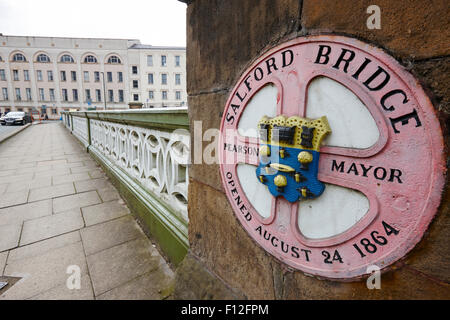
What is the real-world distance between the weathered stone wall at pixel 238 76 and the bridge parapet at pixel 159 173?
1.35 feet

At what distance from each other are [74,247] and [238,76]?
87.9 inches

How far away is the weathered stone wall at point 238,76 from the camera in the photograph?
547mm

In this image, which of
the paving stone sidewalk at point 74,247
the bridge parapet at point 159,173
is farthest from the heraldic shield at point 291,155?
the paving stone sidewalk at point 74,247

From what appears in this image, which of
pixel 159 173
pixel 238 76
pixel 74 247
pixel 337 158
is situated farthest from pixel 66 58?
pixel 337 158

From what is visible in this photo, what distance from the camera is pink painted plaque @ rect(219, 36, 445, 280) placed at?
1.88 ft

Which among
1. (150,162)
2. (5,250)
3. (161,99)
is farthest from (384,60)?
(161,99)


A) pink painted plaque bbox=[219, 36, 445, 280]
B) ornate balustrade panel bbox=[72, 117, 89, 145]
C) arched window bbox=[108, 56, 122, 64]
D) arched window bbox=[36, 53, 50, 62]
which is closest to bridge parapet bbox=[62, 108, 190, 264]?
pink painted plaque bbox=[219, 36, 445, 280]

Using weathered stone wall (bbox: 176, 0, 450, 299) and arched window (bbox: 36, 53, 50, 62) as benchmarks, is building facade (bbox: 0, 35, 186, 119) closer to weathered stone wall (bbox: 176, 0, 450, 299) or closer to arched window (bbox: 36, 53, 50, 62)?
arched window (bbox: 36, 53, 50, 62)

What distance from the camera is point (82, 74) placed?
124 ft

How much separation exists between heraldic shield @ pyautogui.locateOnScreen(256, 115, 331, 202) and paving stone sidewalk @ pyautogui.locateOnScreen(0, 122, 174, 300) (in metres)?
1.32

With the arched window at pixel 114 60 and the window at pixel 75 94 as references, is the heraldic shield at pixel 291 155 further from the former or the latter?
the window at pixel 75 94

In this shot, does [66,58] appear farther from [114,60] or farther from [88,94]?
[114,60]

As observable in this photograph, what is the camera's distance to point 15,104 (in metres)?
35.9
